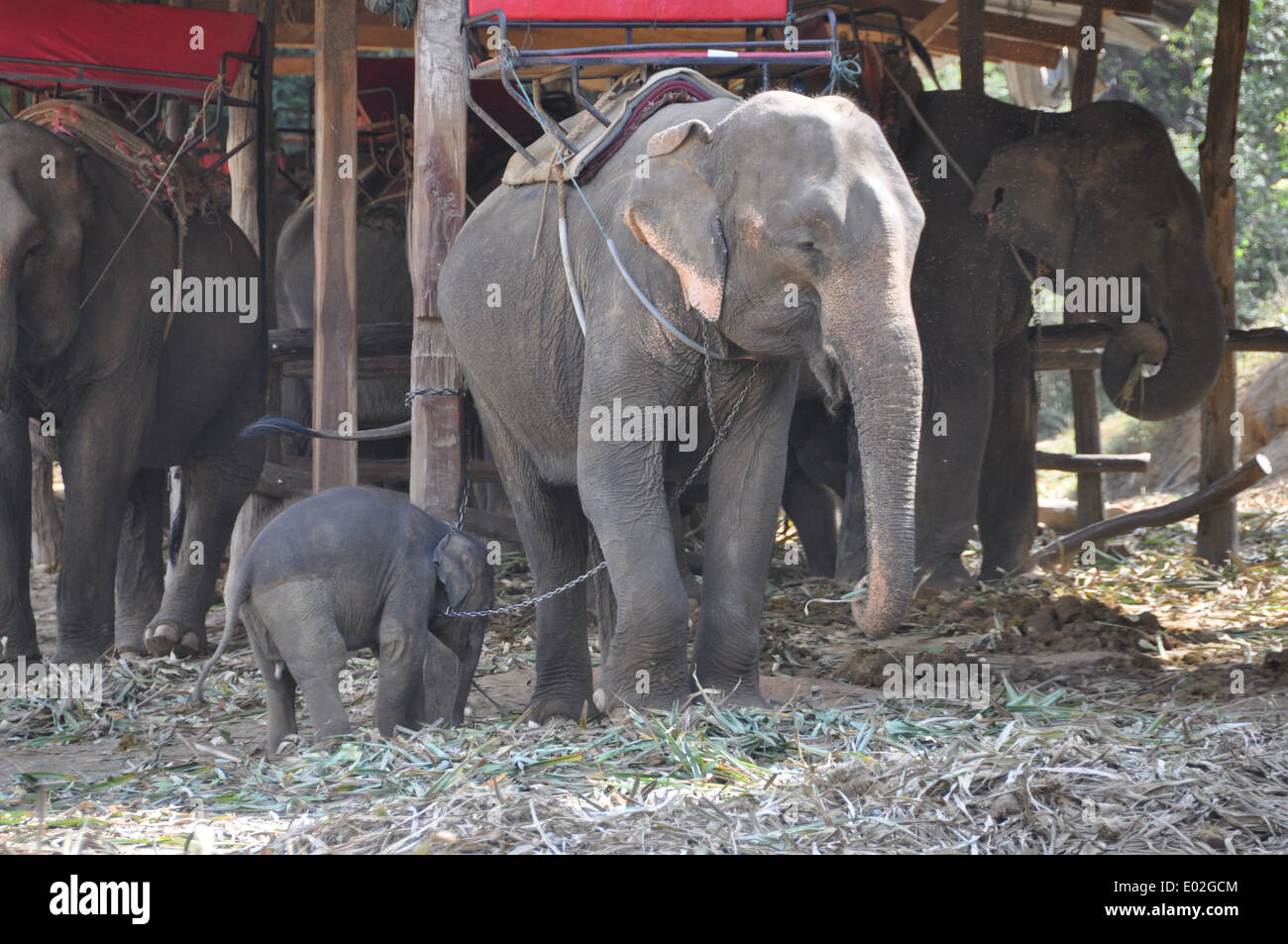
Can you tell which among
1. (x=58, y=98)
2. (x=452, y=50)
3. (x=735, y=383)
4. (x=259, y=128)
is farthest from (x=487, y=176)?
(x=735, y=383)

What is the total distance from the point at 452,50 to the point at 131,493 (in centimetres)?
334

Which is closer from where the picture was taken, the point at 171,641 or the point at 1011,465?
the point at 171,641

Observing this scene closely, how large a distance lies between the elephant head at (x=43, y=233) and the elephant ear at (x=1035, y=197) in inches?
169

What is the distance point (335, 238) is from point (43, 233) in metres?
1.20

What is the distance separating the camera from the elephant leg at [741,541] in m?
4.95

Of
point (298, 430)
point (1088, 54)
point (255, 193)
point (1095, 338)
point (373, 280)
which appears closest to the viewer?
point (298, 430)

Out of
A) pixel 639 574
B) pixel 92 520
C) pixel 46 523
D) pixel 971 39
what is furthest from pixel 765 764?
pixel 46 523

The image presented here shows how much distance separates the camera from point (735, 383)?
490 centimetres

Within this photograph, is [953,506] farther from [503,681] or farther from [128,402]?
[128,402]

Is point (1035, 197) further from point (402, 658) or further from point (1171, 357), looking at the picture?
point (402, 658)

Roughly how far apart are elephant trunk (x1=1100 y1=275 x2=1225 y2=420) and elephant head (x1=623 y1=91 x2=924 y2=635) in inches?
139

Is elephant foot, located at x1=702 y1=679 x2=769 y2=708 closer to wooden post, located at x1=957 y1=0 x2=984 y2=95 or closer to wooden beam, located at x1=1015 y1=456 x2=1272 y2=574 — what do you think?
wooden beam, located at x1=1015 y1=456 x2=1272 y2=574

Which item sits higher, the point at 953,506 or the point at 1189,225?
the point at 1189,225

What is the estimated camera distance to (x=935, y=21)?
10.4 m
